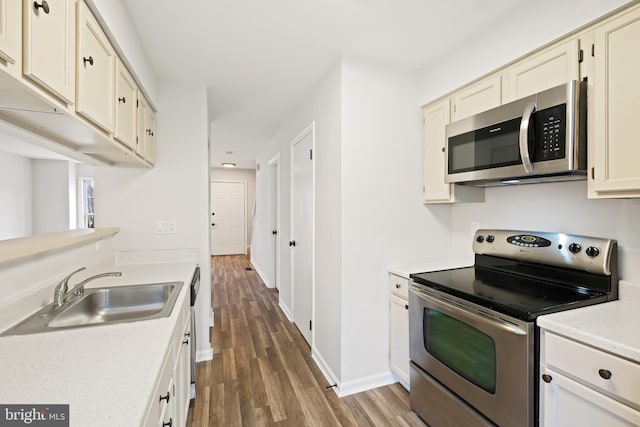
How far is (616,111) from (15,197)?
10.3ft

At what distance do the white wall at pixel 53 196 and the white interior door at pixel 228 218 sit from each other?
5.45m

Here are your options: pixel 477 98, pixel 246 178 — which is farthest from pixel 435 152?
pixel 246 178

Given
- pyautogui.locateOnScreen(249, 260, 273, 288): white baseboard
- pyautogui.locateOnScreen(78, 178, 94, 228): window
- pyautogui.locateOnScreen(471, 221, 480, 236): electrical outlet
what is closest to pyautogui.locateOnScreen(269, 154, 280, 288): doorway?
pyautogui.locateOnScreen(249, 260, 273, 288): white baseboard

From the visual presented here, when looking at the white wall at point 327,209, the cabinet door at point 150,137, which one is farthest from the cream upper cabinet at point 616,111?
the cabinet door at point 150,137

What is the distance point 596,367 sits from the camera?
107 cm

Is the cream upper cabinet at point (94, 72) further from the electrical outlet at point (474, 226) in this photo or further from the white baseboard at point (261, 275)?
the white baseboard at point (261, 275)

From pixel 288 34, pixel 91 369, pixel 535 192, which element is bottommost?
pixel 91 369

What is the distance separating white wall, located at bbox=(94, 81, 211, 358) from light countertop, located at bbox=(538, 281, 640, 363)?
7.93 ft

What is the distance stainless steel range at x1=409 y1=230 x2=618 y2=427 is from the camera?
1306 millimetres

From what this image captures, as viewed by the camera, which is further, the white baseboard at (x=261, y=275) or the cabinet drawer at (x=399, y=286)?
the white baseboard at (x=261, y=275)

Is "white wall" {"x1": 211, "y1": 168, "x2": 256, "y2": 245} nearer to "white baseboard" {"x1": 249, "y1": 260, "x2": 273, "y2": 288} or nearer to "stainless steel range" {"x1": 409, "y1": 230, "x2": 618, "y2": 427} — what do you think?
"white baseboard" {"x1": 249, "y1": 260, "x2": 273, "y2": 288}

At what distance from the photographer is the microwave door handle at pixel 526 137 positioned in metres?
1.51

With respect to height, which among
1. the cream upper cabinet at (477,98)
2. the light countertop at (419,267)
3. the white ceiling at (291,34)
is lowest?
the light countertop at (419,267)

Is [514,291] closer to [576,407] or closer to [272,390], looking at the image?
[576,407]
